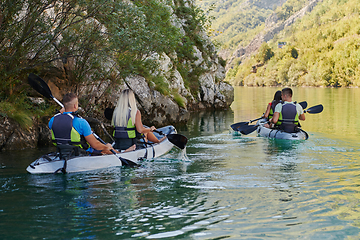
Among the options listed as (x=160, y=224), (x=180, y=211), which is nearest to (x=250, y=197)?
(x=180, y=211)

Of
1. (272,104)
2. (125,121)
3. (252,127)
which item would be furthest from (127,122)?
(272,104)

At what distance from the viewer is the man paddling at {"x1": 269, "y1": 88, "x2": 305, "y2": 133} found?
10203mm

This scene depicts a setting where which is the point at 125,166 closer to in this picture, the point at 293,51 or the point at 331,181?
the point at 331,181

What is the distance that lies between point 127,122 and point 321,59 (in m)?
85.5

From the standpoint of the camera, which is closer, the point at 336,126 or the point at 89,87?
the point at 89,87

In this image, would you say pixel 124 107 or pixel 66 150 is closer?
pixel 66 150

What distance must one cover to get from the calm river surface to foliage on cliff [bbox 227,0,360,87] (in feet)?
213

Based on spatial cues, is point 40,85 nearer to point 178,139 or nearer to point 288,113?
point 178,139

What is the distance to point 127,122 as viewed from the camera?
7.31 metres

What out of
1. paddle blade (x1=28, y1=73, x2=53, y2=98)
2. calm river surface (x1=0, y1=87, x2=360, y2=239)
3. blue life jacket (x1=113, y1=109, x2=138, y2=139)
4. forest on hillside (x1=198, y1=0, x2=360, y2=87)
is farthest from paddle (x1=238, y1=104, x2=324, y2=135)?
forest on hillside (x1=198, y1=0, x2=360, y2=87)

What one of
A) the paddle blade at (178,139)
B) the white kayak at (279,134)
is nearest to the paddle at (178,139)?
the paddle blade at (178,139)

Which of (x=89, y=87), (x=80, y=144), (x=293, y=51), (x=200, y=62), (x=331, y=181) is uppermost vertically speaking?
(x=293, y=51)

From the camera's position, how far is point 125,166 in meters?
6.85

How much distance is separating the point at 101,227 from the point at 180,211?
1.05m
